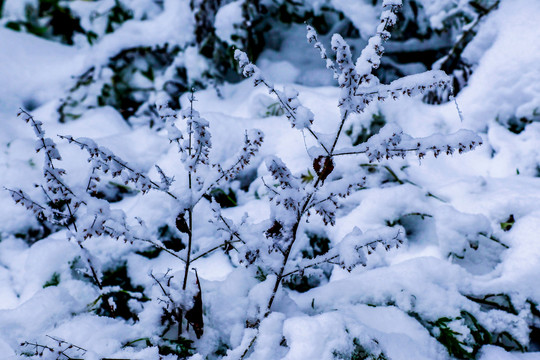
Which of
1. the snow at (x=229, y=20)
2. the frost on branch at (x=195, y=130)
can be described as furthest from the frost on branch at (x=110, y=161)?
the snow at (x=229, y=20)

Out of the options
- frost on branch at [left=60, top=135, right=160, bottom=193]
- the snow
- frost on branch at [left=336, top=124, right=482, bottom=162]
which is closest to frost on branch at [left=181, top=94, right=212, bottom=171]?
frost on branch at [left=60, top=135, right=160, bottom=193]

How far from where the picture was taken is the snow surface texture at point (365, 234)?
1.16m

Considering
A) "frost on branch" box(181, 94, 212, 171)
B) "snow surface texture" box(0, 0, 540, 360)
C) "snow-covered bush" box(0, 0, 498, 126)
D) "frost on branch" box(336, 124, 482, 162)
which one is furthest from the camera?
"snow-covered bush" box(0, 0, 498, 126)

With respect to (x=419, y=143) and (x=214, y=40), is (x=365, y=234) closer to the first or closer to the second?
(x=419, y=143)

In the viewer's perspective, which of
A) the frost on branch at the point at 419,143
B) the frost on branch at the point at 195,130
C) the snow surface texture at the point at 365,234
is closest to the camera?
the frost on branch at the point at 419,143

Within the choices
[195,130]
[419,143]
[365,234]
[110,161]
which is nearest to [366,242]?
[365,234]

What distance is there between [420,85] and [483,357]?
0.83 m

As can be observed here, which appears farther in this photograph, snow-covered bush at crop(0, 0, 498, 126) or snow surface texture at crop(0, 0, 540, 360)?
snow-covered bush at crop(0, 0, 498, 126)

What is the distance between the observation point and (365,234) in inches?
39.1

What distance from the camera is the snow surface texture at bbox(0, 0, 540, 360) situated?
45.5 inches

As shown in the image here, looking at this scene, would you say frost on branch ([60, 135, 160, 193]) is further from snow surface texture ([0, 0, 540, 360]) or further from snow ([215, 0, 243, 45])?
snow ([215, 0, 243, 45])

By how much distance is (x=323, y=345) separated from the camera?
39.8 inches

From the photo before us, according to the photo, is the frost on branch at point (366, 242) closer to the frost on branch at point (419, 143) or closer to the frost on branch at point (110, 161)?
the frost on branch at point (419, 143)

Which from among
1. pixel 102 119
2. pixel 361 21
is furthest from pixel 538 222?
pixel 102 119
